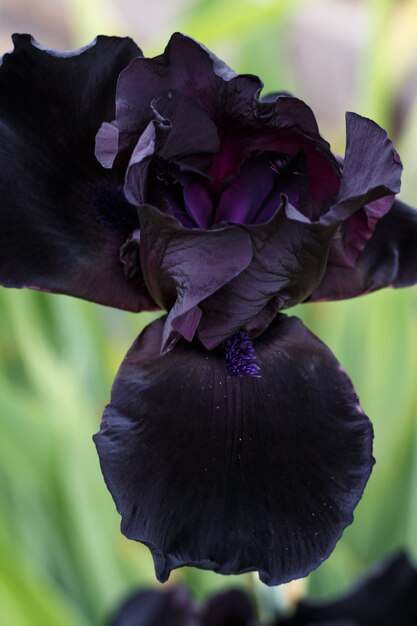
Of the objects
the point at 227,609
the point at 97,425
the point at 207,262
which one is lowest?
the point at 227,609

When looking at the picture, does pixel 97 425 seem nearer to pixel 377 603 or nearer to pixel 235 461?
pixel 377 603

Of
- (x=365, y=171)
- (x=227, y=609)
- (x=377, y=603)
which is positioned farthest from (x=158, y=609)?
(x=365, y=171)

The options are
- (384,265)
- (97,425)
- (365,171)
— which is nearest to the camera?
(365,171)

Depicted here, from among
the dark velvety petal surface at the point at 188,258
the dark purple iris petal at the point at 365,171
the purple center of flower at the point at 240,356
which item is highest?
the dark purple iris petal at the point at 365,171

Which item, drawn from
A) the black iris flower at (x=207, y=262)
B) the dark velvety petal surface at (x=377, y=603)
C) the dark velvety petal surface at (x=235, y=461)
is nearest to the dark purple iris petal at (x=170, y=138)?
the black iris flower at (x=207, y=262)

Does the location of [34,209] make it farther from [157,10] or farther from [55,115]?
[157,10]

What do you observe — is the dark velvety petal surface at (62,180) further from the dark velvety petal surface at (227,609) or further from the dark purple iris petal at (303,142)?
the dark velvety petal surface at (227,609)

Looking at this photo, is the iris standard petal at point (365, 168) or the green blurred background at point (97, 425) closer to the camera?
the iris standard petal at point (365, 168)
